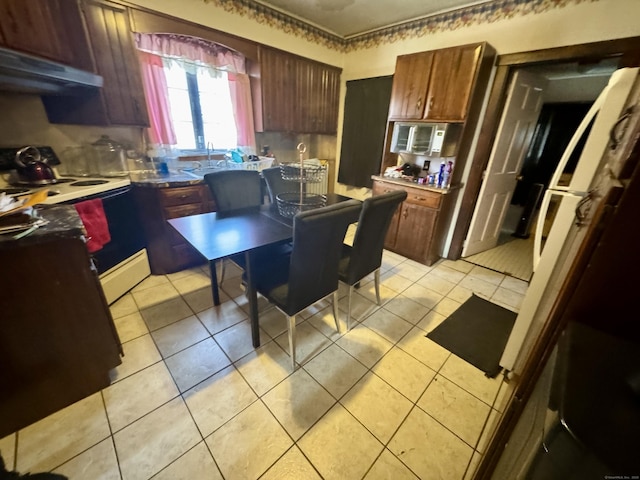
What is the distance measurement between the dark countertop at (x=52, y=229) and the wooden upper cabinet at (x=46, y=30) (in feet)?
3.44

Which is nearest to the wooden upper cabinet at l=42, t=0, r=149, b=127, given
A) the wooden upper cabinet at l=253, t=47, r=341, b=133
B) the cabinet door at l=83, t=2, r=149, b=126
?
the cabinet door at l=83, t=2, r=149, b=126

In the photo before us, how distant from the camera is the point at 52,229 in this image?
1086 mm

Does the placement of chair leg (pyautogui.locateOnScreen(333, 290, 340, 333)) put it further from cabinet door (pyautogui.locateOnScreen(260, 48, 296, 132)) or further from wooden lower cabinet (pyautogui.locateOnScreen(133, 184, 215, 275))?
cabinet door (pyautogui.locateOnScreen(260, 48, 296, 132))

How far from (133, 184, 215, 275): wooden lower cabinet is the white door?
2.93 metres

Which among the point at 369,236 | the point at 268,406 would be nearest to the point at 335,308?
the point at 369,236

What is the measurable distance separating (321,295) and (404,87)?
2407 mm

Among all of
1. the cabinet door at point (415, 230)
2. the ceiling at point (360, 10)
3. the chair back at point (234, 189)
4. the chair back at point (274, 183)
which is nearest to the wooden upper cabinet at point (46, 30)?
the chair back at point (234, 189)

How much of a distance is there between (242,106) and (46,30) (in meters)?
1.62

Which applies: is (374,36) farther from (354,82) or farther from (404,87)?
(404,87)

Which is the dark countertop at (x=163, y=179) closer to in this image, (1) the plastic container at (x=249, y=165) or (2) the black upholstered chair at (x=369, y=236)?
(1) the plastic container at (x=249, y=165)

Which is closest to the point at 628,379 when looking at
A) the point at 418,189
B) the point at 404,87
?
the point at 418,189

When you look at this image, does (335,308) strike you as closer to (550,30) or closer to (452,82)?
(452,82)

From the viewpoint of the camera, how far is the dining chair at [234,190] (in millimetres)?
1885

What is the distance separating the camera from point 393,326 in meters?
1.93
